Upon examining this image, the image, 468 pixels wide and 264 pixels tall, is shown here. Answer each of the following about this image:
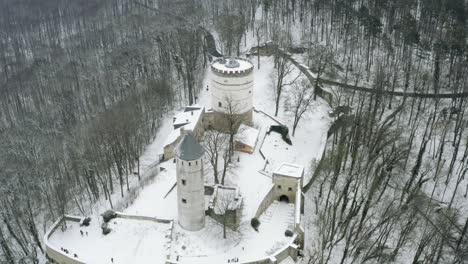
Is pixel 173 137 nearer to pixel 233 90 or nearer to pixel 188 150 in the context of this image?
pixel 233 90

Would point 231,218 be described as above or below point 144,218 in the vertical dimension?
above

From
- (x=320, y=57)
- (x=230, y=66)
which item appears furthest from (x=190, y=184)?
(x=320, y=57)

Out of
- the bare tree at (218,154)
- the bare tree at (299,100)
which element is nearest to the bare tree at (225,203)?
the bare tree at (218,154)

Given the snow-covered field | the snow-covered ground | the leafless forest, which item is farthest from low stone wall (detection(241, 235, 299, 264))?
the snow-covered ground

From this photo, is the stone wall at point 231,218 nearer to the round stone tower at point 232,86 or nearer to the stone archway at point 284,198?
the stone archway at point 284,198

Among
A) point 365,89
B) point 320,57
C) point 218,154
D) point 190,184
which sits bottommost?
point 218,154

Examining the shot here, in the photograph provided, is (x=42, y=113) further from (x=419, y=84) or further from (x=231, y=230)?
(x=419, y=84)
